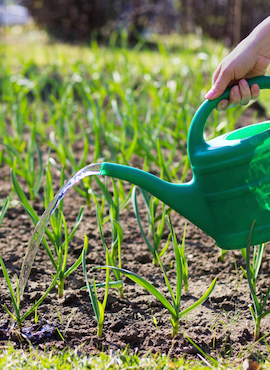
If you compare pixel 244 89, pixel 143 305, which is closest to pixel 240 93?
pixel 244 89

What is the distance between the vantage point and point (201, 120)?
1.13 m

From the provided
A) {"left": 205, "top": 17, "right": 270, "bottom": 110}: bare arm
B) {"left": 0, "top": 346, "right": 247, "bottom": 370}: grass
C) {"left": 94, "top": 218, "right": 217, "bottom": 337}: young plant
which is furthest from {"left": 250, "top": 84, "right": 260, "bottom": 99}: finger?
{"left": 0, "top": 346, "right": 247, "bottom": 370}: grass

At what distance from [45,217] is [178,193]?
1.24 ft

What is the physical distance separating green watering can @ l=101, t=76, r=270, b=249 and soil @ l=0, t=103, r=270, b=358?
0.26m

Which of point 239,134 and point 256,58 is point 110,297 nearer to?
point 239,134

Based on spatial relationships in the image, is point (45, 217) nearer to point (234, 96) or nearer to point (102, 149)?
point (234, 96)

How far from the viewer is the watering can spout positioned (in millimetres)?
1145

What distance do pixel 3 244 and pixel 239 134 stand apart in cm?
103

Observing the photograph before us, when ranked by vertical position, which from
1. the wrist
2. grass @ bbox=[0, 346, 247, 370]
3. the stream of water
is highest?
the wrist

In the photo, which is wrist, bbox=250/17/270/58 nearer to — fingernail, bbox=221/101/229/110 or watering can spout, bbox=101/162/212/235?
fingernail, bbox=221/101/229/110

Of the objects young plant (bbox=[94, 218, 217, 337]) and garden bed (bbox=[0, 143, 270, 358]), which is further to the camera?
garden bed (bbox=[0, 143, 270, 358])

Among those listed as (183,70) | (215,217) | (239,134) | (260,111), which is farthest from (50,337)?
(260,111)

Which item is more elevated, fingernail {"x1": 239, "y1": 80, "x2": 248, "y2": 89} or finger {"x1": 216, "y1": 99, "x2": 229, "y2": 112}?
fingernail {"x1": 239, "y1": 80, "x2": 248, "y2": 89}

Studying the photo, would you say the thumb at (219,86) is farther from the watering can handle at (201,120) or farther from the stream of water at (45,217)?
the stream of water at (45,217)
